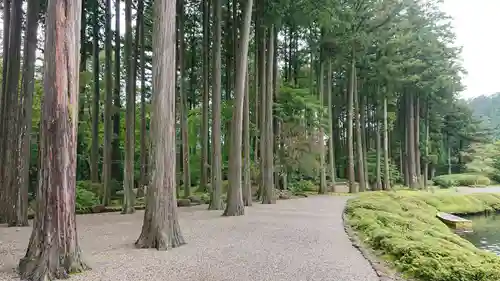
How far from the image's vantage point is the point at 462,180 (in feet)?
105

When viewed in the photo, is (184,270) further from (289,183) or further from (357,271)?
(289,183)

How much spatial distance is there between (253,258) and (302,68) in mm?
22051

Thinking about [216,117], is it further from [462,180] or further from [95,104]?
[462,180]

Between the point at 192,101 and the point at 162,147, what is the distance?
17.9m

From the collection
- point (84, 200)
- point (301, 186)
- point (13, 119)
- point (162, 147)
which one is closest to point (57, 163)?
point (162, 147)

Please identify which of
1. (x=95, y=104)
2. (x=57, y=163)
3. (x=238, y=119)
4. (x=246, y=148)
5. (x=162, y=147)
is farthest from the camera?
(x=95, y=104)

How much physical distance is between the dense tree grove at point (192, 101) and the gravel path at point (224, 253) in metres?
0.62

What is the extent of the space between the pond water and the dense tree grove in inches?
256

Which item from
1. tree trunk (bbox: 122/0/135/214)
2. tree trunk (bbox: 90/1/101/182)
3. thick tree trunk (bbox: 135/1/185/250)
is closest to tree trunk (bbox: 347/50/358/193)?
tree trunk (bbox: 90/1/101/182)

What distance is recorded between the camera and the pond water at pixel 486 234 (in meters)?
11.5

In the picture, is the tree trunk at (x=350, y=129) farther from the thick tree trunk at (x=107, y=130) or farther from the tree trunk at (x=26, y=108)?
the tree trunk at (x=26, y=108)

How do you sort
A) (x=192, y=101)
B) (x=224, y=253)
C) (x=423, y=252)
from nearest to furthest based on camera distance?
(x=423, y=252), (x=224, y=253), (x=192, y=101)

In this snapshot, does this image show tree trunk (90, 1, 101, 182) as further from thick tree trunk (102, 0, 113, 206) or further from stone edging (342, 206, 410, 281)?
stone edging (342, 206, 410, 281)

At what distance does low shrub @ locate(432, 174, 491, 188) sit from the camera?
30692 mm
